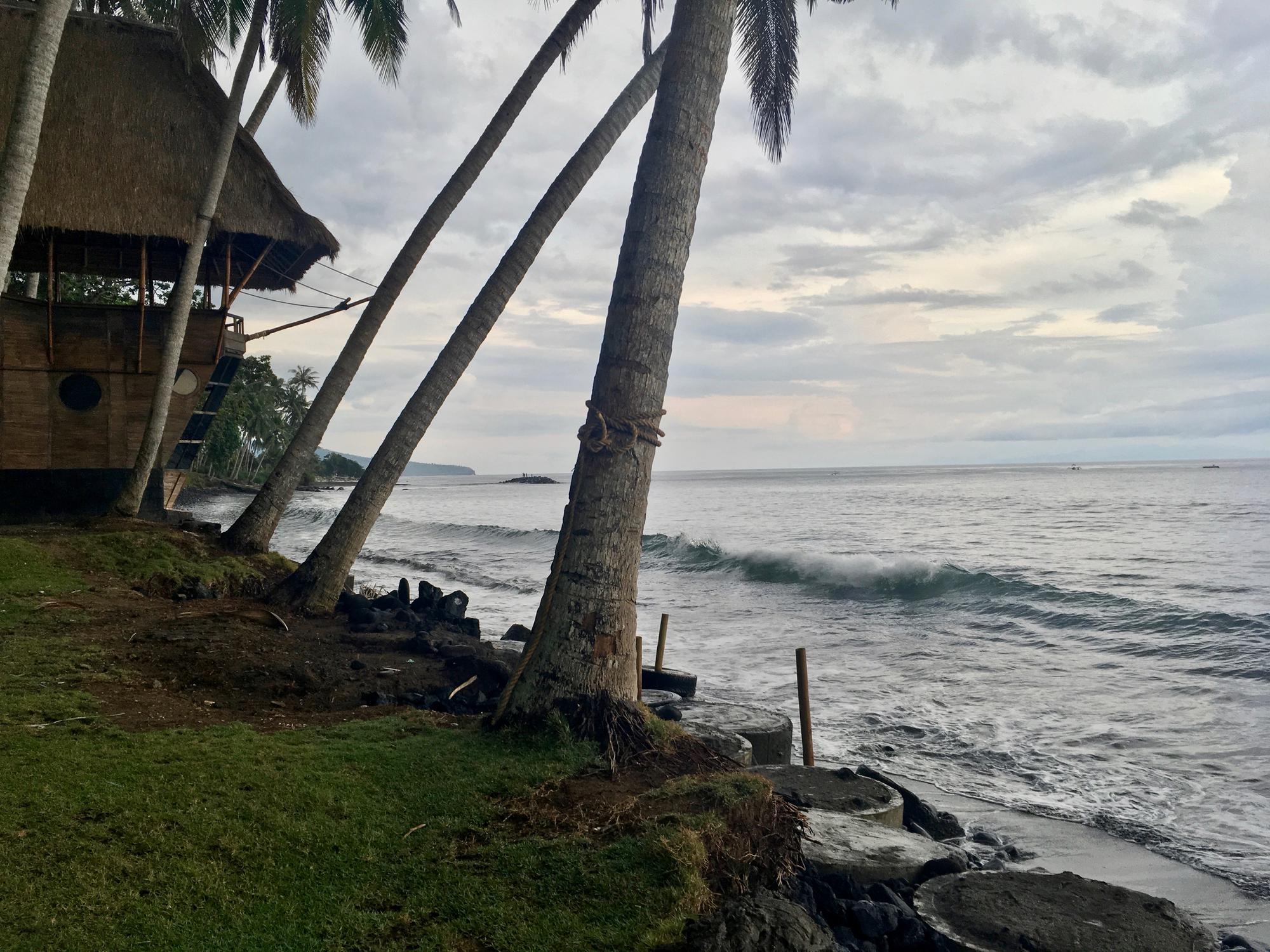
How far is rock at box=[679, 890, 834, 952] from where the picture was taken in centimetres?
332

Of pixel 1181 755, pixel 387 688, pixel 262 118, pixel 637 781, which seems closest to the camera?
pixel 637 781

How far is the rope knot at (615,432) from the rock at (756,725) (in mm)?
3100

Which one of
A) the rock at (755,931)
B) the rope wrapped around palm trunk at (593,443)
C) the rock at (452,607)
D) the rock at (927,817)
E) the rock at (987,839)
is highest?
the rope wrapped around palm trunk at (593,443)

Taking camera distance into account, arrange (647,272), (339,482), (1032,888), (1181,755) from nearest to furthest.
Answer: (1032,888)
(647,272)
(1181,755)
(339,482)

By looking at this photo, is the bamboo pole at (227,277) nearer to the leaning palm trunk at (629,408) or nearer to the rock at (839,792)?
the leaning palm trunk at (629,408)

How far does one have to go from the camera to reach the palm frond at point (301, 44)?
43.7 ft

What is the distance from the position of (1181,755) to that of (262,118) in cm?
1863

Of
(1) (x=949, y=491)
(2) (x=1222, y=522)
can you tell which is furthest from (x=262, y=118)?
(1) (x=949, y=491)

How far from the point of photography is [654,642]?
591 inches

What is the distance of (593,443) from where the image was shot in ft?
17.4

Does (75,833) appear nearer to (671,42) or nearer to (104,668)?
(104,668)

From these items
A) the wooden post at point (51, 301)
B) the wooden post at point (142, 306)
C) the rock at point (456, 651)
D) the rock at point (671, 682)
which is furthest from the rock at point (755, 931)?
the wooden post at point (51, 301)

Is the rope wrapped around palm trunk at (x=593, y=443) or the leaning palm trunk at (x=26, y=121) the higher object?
the leaning palm trunk at (x=26, y=121)

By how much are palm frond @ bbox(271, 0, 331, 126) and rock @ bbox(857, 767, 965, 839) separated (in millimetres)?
13352
